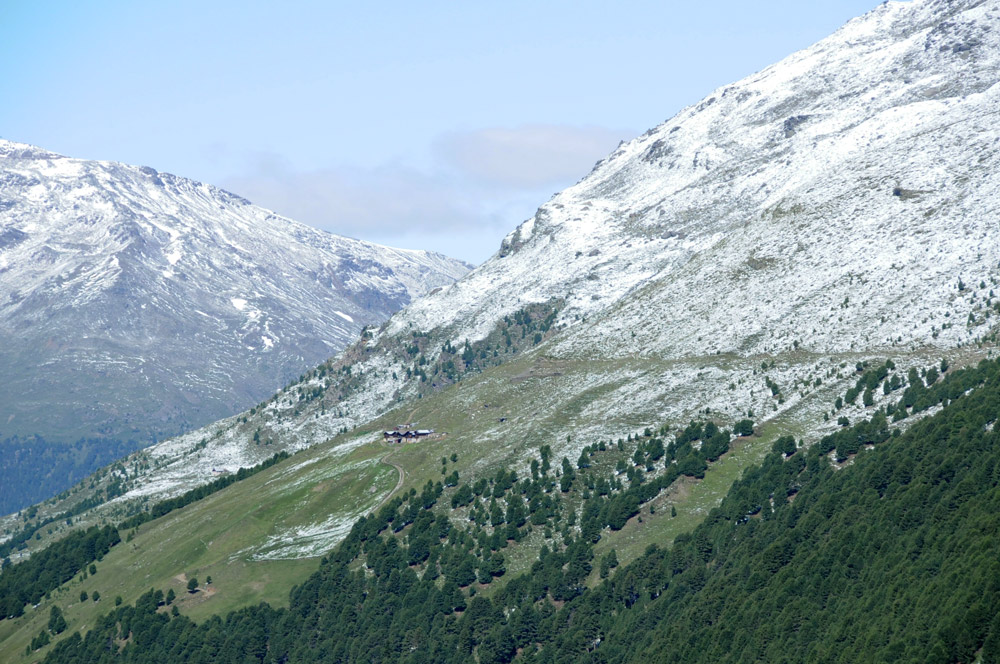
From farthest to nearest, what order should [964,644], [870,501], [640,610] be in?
[640,610] → [870,501] → [964,644]

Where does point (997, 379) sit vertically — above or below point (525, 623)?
above

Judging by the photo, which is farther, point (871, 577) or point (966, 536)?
point (871, 577)

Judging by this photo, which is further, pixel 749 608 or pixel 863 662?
pixel 749 608

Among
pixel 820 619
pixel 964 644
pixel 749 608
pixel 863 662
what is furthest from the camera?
pixel 749 608

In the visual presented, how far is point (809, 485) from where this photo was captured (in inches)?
7712

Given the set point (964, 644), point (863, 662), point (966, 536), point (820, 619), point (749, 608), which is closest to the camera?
point (964, 644)

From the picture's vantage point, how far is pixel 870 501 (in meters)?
173

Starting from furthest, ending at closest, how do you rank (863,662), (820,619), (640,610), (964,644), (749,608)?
(640,610), (749,608), (820,619), (863,662), (964,644)

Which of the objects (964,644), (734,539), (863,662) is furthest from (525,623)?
(964,644)

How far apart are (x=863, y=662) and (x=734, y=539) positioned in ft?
204

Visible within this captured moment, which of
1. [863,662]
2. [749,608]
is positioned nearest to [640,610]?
[749,608]

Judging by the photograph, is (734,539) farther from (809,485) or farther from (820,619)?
(820,619)

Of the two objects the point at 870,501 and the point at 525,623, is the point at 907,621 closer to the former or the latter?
the point at 870,501

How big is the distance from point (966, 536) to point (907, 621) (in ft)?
57.0
